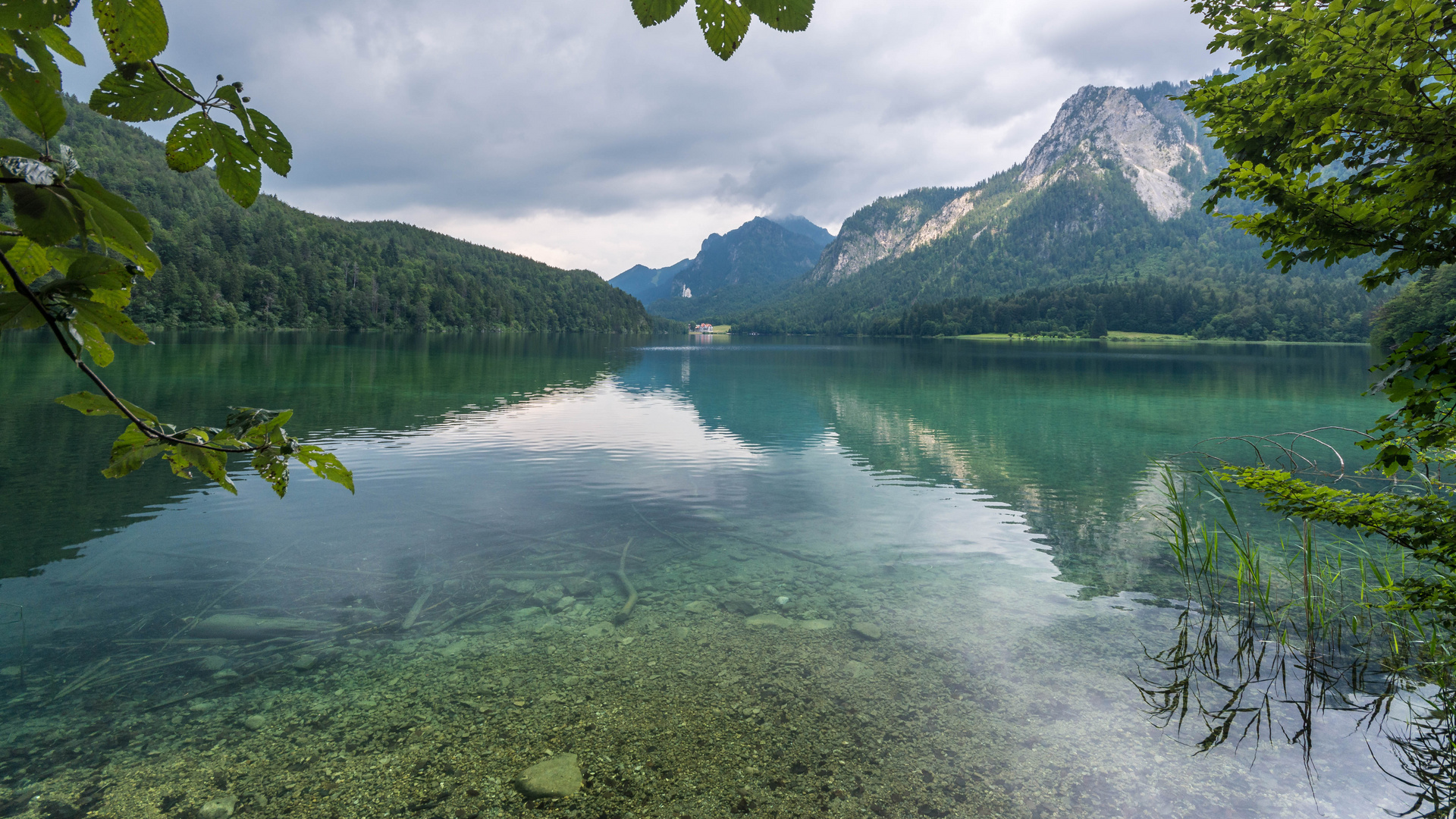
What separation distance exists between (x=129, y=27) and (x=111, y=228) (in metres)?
0.46

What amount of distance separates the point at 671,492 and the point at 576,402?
2204 centimetres

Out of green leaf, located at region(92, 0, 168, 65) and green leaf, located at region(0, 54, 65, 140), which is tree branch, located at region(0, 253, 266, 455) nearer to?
green leaf, located at region(0, 54, 65, 140)

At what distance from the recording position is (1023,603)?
1097 cm

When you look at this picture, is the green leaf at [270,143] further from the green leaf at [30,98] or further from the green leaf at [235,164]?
the green leaf at [30,98]

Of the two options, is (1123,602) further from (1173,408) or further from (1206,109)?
(1173,408)

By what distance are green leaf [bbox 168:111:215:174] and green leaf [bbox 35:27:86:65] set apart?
0.28 meters

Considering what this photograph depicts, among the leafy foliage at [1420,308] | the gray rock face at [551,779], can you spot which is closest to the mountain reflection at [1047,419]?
the leafy foliage at [1420,308]

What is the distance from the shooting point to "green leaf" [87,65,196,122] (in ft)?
4.96

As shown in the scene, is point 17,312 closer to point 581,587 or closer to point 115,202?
point 115,202

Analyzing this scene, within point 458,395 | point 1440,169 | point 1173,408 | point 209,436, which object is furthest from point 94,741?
point 1173,408

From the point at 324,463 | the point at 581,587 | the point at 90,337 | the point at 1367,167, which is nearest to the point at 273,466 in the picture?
the point at 324,463

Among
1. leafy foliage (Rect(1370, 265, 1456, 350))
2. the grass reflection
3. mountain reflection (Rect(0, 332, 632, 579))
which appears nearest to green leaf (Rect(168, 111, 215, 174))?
the grass reflection

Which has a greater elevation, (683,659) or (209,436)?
(209,436)

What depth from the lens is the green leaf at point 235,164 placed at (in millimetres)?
1724
